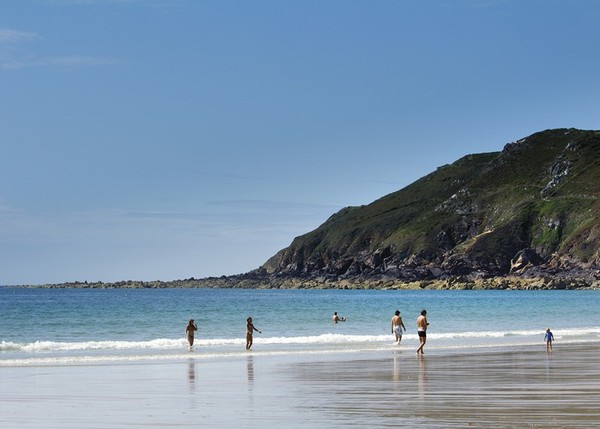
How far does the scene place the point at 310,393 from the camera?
23094 millimetres

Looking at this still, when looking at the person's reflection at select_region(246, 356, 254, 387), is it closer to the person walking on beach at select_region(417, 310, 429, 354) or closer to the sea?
the sea

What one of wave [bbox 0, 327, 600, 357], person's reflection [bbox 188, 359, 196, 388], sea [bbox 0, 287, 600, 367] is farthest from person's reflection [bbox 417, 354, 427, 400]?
wave [bbox 0, 327, 600, 357]

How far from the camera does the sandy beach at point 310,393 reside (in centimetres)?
1812

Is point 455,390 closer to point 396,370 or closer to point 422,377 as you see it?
point 422,377

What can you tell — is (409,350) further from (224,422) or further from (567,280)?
(567,280)

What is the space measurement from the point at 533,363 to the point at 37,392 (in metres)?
16.7

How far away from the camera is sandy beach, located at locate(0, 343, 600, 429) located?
18.1 m

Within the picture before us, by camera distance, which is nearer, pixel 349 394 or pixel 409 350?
pixel 349 394

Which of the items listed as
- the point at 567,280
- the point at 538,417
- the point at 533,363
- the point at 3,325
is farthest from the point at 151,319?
the point at 567,280

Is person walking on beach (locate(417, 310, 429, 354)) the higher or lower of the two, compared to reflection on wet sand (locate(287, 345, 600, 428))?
higher

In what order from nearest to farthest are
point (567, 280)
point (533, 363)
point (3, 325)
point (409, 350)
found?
point (533, 363), point (409, 350), point (3, 325), point (567, 280)

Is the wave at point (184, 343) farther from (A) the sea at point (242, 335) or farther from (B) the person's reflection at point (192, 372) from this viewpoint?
(B) the person's reflection at point (192, 372)

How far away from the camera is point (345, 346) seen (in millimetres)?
44781

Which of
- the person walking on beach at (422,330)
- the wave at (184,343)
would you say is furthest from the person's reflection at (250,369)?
the wave at (184,343)
